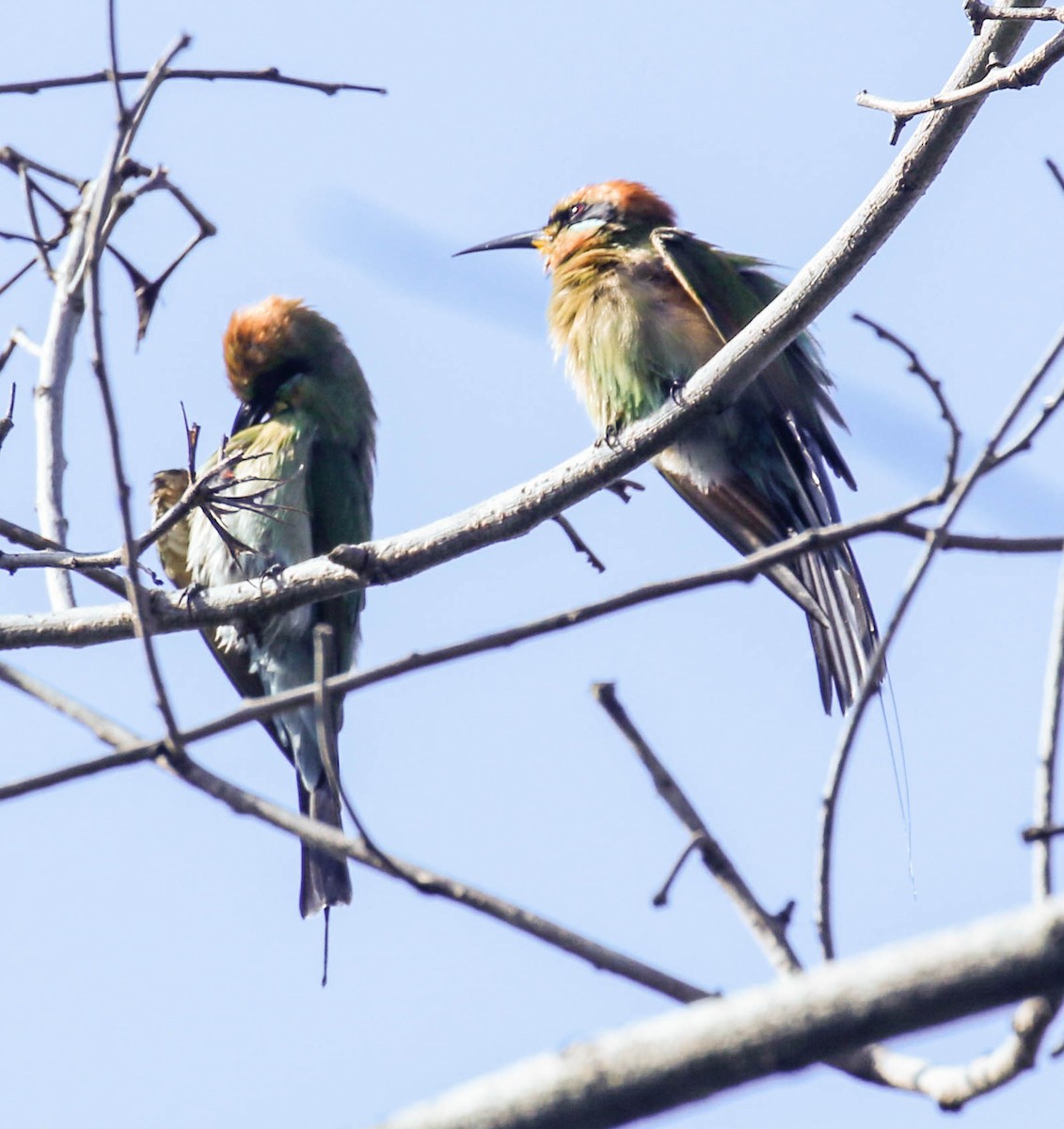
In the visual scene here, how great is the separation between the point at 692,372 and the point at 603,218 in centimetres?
86

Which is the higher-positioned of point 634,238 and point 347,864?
point 634,238

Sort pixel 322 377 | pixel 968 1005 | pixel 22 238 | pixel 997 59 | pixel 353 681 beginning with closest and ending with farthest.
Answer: pixel 968 1005 → pixel 353 681 → pixel 997 59 → pixel 22 238 → pixel 322 377

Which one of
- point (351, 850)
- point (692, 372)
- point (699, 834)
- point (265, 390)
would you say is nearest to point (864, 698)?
point (699, 834)

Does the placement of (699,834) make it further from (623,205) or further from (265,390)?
(265,390)

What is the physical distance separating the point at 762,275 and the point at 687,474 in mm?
720

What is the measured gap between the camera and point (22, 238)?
318 centimetres

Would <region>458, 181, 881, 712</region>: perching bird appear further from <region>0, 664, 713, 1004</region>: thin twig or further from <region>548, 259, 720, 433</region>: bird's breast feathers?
<region>0, 664, 713, 1004</region>: thin twig

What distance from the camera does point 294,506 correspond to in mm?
4812

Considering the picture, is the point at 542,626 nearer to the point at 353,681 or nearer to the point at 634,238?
the point at 353,681

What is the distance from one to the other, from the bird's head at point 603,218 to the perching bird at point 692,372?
0.18m

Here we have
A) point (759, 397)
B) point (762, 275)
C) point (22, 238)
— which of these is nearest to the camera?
point (22, 238)

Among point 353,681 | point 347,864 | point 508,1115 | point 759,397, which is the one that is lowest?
point 508,1115

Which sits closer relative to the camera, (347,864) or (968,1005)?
(968,1005)

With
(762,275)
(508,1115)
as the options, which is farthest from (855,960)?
(762,275)
